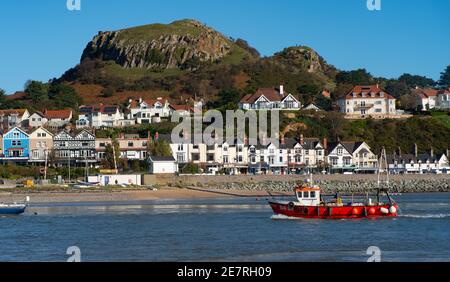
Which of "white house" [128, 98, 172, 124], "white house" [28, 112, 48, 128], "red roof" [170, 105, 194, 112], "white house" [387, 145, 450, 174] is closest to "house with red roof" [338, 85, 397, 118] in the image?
"white house" [387, 145, 450, 174]

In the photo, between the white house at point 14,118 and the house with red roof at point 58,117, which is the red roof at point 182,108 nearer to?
the house with red roof at point 58,117

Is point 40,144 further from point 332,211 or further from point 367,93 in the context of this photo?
point 332,211

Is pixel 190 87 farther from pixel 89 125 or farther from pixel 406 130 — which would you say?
pixel 406 130

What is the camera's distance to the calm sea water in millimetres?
21391

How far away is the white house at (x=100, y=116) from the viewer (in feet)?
300

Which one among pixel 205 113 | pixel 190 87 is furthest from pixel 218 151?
pixel 190 87

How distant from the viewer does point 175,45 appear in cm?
12325

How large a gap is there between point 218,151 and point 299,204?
135ft

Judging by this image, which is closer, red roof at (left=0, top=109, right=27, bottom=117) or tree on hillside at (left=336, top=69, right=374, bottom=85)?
red roof at (left=0, top=109, right=27, bottom=117)

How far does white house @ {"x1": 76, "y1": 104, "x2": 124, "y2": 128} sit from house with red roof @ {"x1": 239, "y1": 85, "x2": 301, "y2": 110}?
585 inches

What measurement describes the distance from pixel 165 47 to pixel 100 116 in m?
33.4

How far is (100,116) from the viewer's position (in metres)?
93.2

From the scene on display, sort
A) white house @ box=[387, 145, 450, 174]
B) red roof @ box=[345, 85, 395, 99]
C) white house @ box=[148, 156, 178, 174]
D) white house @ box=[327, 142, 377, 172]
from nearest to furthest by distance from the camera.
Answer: white house @ box=[148, 156, 178, 174] → white house @ box=[387, 145, 450, 174] → white house @ box=[327, 142, 377, 172] → red roof @ box=[345, 85, 395, 99]

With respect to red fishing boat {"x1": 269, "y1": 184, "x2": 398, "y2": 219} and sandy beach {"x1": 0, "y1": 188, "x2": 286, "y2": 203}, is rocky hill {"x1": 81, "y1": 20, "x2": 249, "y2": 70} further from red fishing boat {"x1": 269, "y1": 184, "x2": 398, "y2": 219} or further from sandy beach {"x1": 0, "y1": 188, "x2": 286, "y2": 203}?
red fishing boat {"x1": 269, "y1": 184, "x2": 398, "y2": 219}
